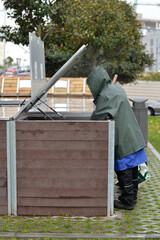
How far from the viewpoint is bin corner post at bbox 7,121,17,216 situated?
498 centimetres

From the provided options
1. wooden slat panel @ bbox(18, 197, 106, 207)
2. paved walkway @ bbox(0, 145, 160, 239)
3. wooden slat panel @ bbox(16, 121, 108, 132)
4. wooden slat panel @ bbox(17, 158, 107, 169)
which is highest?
wooden slat panel @ bbox(16, 121, 108, 132)

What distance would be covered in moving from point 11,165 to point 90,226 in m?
1.04

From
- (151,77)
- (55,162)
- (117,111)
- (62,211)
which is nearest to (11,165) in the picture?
(55,162)

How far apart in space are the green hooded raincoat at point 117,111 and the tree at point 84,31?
35.8ft

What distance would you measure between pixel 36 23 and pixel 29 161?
40.9 ft

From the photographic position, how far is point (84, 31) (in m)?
20.6

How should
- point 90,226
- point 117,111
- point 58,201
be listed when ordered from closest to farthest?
point 90,226 < point 58,201 < point 117,111

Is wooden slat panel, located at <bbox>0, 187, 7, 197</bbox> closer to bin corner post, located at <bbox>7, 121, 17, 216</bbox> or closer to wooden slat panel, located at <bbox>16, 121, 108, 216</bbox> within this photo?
bin corner post, located at <bbox>7, 121, 17, 216</bbox>

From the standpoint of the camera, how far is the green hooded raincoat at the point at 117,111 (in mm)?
5219

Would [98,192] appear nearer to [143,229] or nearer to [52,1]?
[143,229]

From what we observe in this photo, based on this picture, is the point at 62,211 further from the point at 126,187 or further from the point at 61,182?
the point at 126,187

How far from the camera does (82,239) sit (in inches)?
172

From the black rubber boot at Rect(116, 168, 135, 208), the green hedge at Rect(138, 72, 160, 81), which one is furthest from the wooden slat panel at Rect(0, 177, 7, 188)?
the green hedge at Rect(138, 72, 160, 81)

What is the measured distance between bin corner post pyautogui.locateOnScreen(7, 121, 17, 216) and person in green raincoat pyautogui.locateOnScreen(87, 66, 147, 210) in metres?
0.94
